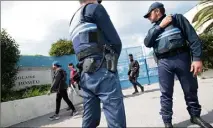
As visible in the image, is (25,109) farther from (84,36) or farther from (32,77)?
(84,36)

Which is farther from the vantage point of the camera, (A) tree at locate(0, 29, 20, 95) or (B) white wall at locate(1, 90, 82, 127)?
(A) tree at locate(0, 29, 20, 95)

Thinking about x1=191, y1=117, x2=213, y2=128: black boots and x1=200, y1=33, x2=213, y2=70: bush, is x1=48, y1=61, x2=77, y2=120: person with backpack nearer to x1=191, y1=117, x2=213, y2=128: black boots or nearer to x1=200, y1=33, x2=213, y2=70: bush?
x1=200, y1=33, x2=213, y2=70: bush

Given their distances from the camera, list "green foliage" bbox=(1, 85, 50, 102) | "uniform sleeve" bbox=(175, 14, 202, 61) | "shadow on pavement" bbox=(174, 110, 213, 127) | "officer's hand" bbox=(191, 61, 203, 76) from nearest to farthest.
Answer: "officer's hand" bbox=(191, 61, 203, 76)
"uniform sleeve" bbox=(175, 14, 202, 61)
"shadow on pavement" bbox=(174, 110, 213, 127)
"green foliage" bbox=(1, 85, 50, 102)

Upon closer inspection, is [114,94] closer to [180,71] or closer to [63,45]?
[180,71]

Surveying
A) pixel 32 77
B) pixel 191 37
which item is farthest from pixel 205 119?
pixel 32 77

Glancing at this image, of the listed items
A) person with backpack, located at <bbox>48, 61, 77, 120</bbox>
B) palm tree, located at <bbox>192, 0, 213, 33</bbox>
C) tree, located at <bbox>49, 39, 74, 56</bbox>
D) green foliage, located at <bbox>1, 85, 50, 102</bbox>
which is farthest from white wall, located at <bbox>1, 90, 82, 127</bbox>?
tree, located at <bbox>49, 39, 74, 56</bbox>

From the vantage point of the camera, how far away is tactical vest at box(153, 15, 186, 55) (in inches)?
164

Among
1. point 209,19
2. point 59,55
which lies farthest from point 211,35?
point 59,55

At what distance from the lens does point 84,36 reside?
3105 millimetres

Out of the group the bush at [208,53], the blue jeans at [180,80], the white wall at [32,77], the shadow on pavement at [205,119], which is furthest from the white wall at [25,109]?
the blue jeans at [180,80]

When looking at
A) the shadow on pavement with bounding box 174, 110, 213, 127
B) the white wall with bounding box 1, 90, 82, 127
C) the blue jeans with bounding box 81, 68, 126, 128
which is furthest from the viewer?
the white wall with bounding box 1, 90, 82, 127

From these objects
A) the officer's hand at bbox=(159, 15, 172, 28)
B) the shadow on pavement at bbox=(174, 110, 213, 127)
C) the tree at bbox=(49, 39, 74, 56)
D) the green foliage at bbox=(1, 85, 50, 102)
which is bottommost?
the shadow on pavement at bbox=(174, 110, 213, 127)

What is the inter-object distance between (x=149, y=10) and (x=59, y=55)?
14.3m

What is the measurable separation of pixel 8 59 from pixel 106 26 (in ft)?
31.9
